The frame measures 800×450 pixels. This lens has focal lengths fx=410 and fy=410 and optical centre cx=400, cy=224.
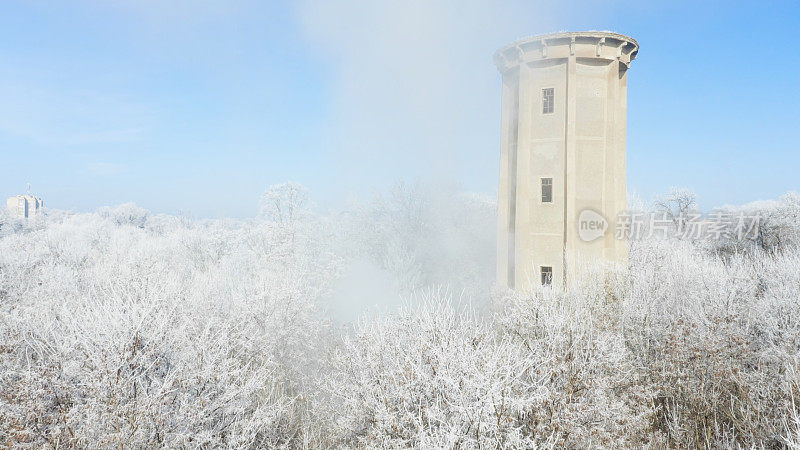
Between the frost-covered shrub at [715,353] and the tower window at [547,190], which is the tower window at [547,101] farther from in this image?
the frost-covered shrub at [715,353]

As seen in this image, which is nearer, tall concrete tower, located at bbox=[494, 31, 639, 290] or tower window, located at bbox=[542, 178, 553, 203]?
tall concrete tower, located at bbox=[494, 31, 639, 290]

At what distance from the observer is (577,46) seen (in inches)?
641

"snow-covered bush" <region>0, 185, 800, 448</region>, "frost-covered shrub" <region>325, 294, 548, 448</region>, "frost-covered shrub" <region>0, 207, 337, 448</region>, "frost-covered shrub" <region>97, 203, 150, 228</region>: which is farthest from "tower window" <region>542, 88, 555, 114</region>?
"frost-covered shrub" <region>97, 203, 150, 228</region>

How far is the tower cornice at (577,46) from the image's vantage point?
16172mm

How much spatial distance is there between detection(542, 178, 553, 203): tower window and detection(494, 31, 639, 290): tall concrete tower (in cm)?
4

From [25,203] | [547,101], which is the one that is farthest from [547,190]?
[25,203]

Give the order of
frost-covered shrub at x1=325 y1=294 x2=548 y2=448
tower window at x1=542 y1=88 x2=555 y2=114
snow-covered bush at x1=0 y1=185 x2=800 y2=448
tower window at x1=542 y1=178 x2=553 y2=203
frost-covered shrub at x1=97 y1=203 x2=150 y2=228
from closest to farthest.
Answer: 1. frost-covered shrub at x1=325 y1=294 x2=548 y2=448
2. snow-covered bush at x1=0 y1=185 x2=800 y2=448
3. tower window at x1=542 y1=178 x2=553 y2=203
4. tower window at x1=542 y1=88 x2=555 y2=114
5. frost-covered shrub at x1=97 y1=203 x2=150 y2=228

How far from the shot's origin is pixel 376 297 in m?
29.5

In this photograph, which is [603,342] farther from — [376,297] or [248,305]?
[376,297]

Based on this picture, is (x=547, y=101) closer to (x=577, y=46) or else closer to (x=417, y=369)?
(x=577, y=46)

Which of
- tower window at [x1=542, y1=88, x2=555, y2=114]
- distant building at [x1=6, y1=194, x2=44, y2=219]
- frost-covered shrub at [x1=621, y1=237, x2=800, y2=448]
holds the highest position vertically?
tower window at [x1=542, y1=88, x2=555, y2=114]

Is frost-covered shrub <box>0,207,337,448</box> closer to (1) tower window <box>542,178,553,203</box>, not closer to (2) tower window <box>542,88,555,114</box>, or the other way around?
(1) tower window <box>542,178,553,203</box>

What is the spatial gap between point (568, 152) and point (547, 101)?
2.39 m

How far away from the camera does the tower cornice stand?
637 inches
